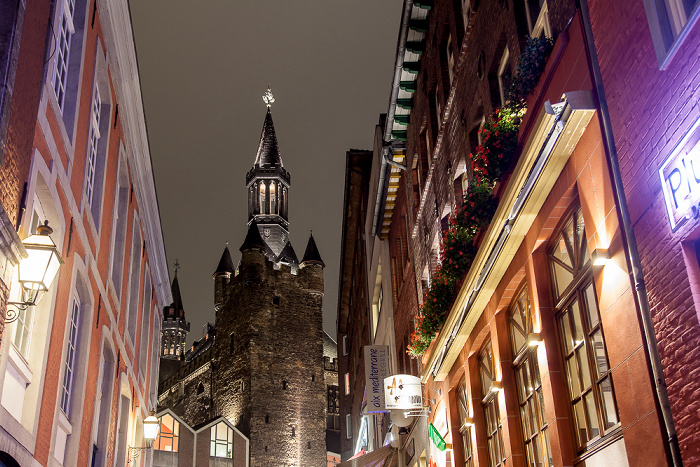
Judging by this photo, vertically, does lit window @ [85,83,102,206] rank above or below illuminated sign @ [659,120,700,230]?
above

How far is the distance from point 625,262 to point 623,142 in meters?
0.90

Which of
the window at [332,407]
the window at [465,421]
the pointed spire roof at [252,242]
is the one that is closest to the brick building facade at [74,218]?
the window at [465,421]

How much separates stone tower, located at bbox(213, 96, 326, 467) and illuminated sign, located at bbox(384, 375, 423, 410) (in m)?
36.6

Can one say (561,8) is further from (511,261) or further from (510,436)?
Result: (510,436)

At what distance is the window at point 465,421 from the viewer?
1112 cm

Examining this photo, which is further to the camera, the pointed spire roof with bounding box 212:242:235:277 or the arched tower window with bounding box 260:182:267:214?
the arched tower window with bounding box 260:182:267:214

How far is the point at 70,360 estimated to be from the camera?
10641 mm

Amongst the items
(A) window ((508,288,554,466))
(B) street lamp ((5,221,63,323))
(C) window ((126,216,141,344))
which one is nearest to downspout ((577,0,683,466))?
(A) window ((508,288,554,466))

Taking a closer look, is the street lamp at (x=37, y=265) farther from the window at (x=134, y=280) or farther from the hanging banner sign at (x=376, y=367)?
the hanging banner sign at (x=376, y=367)

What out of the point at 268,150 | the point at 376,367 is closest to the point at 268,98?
the point at 268,150

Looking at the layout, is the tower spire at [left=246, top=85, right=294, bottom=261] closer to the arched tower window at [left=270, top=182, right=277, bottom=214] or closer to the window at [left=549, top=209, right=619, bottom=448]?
the arched tower window at [left=270, top=182, right=277, bottom=214]

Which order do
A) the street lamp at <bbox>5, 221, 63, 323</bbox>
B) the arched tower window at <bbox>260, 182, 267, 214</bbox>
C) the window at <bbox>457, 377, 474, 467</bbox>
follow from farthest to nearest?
the arched tower window at <bbox>260, 182, 267, 214</bbox>, the window at <bbox>457, 377, 474, 467</bbox>, the street lamp at <bbox>5, 221, 63, 323</bbox>

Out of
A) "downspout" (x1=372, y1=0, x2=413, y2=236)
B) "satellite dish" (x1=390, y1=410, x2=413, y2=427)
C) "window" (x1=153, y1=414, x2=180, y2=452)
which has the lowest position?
"satellite dish" (x1=390, y1=410, x2=413, y2=427)

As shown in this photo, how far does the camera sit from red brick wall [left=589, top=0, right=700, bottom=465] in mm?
4770
